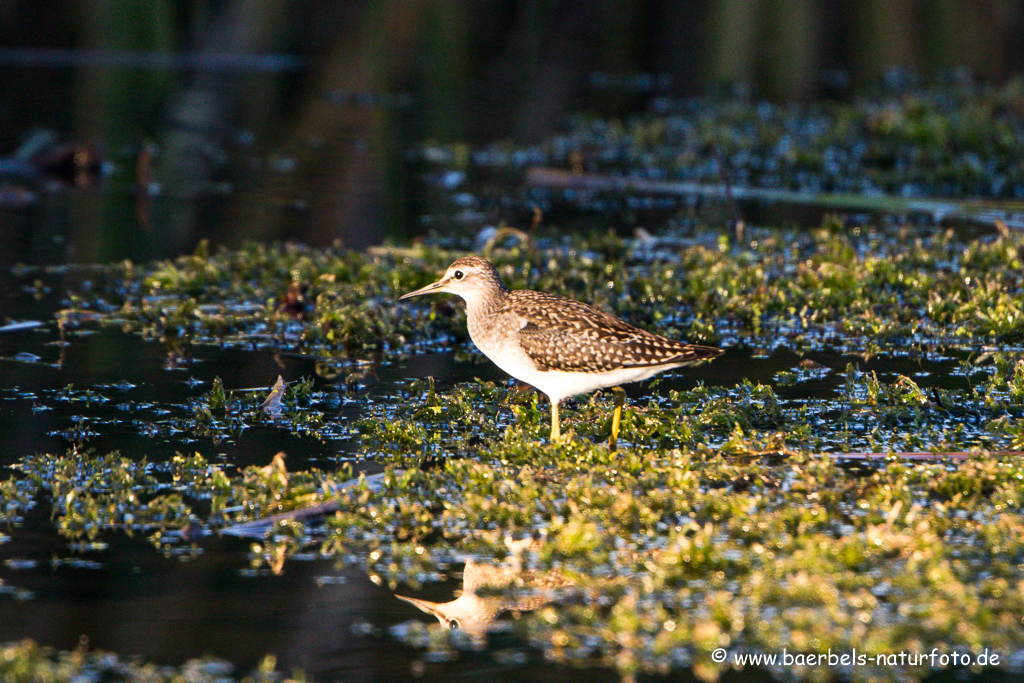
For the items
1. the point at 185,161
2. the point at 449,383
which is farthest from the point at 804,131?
the point at 449,383

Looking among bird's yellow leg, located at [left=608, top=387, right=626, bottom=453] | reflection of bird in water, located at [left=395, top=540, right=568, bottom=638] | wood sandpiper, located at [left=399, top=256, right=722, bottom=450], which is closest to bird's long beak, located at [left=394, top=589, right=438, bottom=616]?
reflection of bird in water, located at [left=395, top=540, right=568, bottom=638]

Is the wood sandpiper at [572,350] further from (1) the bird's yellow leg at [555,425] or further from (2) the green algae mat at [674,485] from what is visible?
(2) the green algae mat at [674,485]

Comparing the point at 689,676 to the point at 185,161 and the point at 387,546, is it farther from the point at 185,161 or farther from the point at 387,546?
the point at 185,161

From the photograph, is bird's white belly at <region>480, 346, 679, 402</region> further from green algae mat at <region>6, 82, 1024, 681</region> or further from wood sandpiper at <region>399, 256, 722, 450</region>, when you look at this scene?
green algae mat at <region>6, 82, 1024, 681</region>

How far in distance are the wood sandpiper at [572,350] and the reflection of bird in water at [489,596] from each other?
2.14 metres

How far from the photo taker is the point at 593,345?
9.16m

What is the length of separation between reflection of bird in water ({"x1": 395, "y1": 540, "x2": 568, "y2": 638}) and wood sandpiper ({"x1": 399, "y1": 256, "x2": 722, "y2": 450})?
2137 millimetres

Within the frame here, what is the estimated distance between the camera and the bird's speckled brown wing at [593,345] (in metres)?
9.11

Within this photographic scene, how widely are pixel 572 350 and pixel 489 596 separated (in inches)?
108

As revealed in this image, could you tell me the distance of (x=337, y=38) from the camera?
37938 millimetres

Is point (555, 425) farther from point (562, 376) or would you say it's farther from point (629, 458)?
point (629, 458)

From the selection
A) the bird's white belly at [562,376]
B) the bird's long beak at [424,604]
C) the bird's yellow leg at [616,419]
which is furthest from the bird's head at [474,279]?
the bird's long beak at [424,604]

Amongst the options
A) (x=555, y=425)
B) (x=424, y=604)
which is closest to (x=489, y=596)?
(x=424, y=604)

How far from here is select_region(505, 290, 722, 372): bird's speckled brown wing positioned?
29.9 feet
